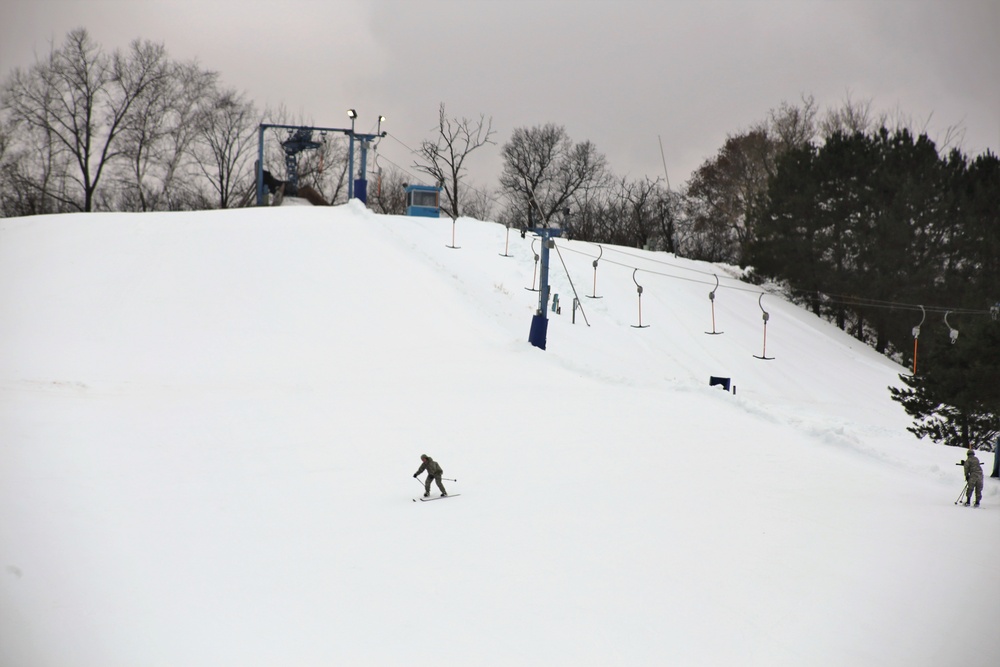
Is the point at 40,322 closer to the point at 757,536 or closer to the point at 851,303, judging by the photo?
the point at 757,536

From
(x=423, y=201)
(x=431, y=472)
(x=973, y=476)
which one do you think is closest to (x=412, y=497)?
(x=431, y=472)

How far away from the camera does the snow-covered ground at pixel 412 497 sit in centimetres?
690

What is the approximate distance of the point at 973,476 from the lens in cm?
1098

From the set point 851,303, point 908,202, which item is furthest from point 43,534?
point 908,202

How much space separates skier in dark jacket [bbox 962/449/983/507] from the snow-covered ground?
33cm

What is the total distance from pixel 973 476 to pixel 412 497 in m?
8.17

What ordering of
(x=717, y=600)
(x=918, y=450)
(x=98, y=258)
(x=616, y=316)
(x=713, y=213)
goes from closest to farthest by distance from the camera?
(x=717, y=600), (x=918, y=450), (x=98, y=258), (x=616, y=316), (x=713, y=213)

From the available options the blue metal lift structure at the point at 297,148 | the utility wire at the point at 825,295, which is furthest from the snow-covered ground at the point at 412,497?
the blue metal lift structure at the point at 297,148

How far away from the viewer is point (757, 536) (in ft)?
30.3

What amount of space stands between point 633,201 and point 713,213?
8.22 m

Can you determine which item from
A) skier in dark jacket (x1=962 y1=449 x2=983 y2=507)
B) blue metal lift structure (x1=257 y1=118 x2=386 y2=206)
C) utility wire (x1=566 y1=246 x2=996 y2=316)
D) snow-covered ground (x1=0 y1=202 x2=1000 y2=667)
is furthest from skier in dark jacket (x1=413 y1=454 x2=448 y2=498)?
blue metal lift structure (x1=257 y1=118 x2=386 y2=206)

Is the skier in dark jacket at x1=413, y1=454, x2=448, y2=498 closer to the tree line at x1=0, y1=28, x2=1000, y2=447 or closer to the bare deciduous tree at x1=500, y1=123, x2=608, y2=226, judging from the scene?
the tree line at x1=0, y1=28, x2=1000, y2=447

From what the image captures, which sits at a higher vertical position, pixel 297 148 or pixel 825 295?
pixel 297 148

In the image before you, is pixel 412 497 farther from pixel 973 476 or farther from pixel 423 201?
pixel 423 201
